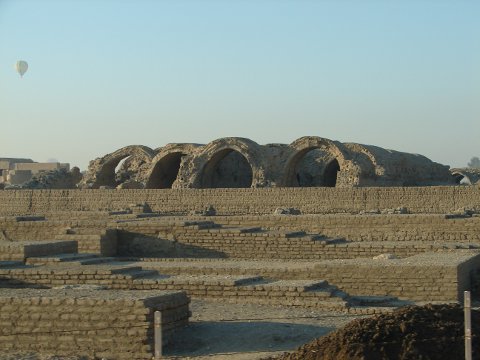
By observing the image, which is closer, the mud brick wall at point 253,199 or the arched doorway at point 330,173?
the mud brick wall at point 253,199

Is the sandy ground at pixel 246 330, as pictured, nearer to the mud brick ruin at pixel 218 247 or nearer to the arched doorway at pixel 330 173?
the mud brick ruin at pixel 218 247

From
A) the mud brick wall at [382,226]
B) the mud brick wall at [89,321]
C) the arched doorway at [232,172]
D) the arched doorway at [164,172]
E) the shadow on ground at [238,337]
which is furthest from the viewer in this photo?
the arched doorway at [232,172]

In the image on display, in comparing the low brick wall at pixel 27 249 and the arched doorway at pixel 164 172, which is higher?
the arched doorway at pixel 164 172

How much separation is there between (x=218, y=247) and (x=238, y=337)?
23.6ft

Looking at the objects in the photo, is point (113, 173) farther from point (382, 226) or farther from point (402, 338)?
point (402, 338)

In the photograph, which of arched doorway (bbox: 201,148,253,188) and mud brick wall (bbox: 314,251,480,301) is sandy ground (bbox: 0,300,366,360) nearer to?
mud brick wall (bbox: 314,251,480,301)

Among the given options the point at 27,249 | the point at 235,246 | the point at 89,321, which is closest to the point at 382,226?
the point at 235,246

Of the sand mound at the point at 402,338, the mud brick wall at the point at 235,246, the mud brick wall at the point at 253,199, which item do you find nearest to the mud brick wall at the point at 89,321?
the sand mound at the point at 402,338

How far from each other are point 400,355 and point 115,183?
26.6 m

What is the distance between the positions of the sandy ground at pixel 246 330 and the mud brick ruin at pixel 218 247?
250mm

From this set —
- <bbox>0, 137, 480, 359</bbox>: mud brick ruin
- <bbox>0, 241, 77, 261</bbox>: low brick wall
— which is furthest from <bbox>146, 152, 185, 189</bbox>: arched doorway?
<bbox>0, 241, 77, 261</bbox>: low brick wall

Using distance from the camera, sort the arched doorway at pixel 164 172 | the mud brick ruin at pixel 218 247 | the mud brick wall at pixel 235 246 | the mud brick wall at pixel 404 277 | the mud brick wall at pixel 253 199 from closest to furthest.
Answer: the mud brick ruin at pixel 218 247 → the mud brick wall at pixel 404 277 → the mud brick wall at pixel 235 246 → the mud brick wall at pixel 253 199 → the arched doorway at pixel 164 172

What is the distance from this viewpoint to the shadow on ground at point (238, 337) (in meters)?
9.04

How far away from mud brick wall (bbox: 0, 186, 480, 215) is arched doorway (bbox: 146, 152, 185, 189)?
3793mm
